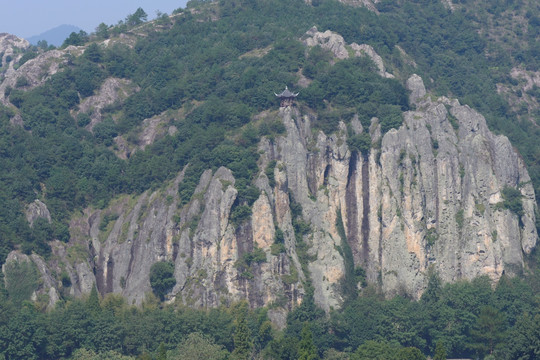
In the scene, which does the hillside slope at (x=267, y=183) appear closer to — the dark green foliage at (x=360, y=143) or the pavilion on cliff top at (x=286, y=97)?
the dark green foliage at (x=360, y=143)

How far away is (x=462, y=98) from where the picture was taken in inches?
5699

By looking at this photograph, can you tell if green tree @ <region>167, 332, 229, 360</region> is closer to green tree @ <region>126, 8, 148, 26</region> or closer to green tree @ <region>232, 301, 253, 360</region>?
green tree @ <region>232, 301, 253, 360</region>

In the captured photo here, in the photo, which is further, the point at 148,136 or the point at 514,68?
the point at 514,68

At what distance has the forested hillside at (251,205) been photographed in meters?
112

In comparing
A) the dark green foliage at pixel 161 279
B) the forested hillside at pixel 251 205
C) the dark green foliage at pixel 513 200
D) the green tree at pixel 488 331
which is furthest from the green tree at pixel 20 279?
the dark green foliage at pixel 513 200

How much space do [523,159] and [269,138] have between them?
3025 cm

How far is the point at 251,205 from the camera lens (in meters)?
120

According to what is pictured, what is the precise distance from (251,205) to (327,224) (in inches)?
358

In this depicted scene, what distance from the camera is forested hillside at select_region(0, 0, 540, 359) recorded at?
112 m

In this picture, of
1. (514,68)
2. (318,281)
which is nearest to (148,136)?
(318,281)

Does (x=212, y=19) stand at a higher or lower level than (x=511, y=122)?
higher

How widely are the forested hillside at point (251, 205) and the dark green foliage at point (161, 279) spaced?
0.20 metres

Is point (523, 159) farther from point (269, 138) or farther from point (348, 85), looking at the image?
point (269, 138)

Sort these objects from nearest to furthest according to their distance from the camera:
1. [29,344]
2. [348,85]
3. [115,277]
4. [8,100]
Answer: [29,344]
[115,277]
[348,85]
[8,100]
